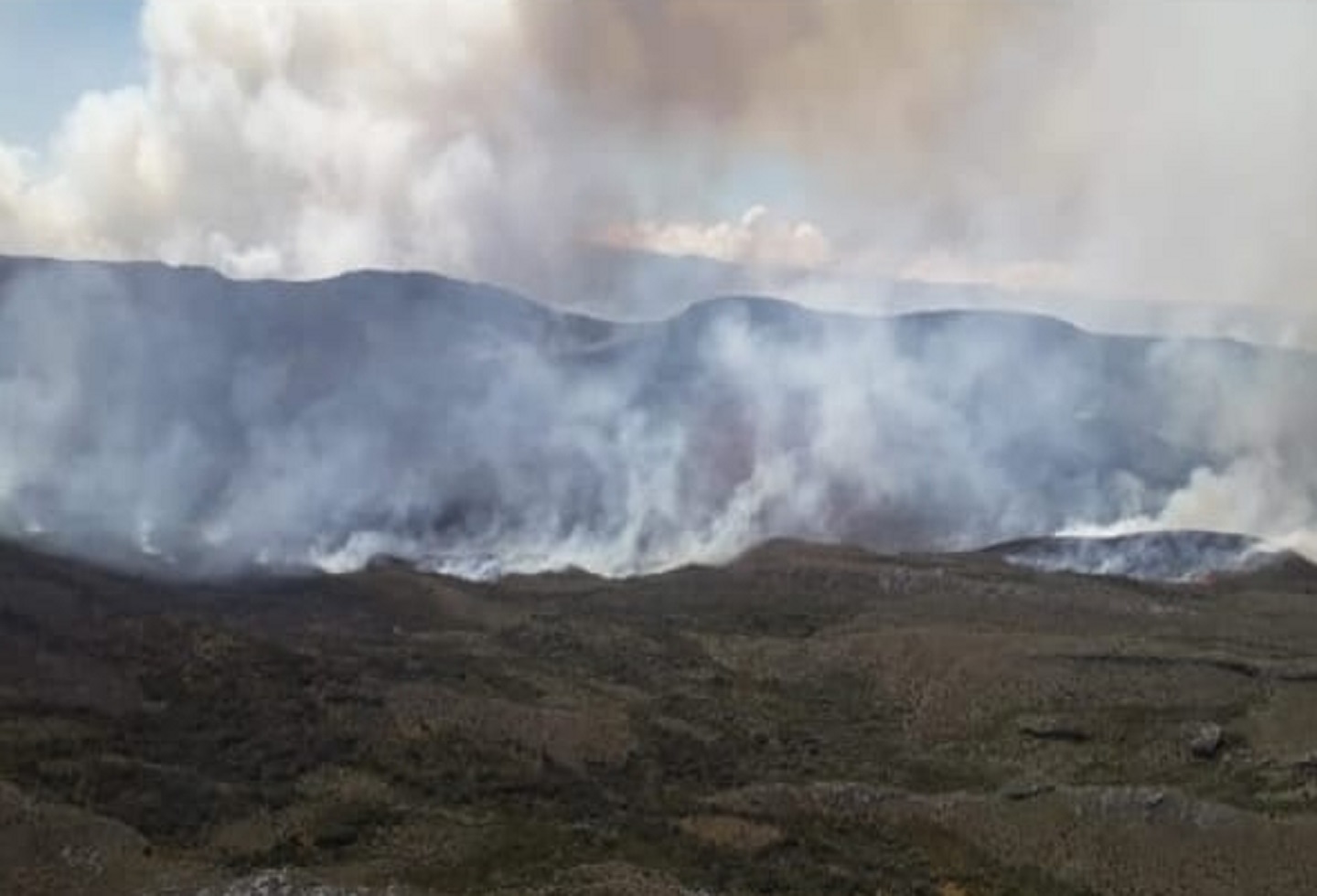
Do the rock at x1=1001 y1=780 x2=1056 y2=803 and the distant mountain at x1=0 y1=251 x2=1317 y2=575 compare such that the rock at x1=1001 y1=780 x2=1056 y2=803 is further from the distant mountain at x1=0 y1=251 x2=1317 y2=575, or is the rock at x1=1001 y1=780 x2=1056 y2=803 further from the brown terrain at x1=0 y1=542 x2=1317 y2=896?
the distant mountain at x1=0 y1=251 x2=1317 y2=575

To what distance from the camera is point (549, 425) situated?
14250cm

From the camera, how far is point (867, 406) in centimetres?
14438

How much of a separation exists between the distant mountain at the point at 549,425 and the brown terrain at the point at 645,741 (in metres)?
29.0

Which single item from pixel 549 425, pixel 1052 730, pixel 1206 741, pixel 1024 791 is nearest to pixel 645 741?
pixel 1024 791

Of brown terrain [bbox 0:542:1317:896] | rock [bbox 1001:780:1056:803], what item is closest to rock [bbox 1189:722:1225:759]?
brown terrain [bbox 0:542:1317:896]

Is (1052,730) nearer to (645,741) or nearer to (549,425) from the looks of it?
(645,741)

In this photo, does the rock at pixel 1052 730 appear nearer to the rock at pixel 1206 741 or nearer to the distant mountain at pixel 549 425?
the rock at pixel 1206 741

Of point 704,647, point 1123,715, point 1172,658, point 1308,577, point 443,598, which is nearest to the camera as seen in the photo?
point 1123,715

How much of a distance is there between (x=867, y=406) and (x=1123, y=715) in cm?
8084

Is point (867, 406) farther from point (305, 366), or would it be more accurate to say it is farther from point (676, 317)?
point (305, 366)

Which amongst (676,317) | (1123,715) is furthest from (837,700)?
(676,317)

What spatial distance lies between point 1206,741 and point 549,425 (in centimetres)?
8830

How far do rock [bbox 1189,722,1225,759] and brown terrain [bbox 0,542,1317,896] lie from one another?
224 millimetres

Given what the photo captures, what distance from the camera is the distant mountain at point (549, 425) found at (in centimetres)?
11962
